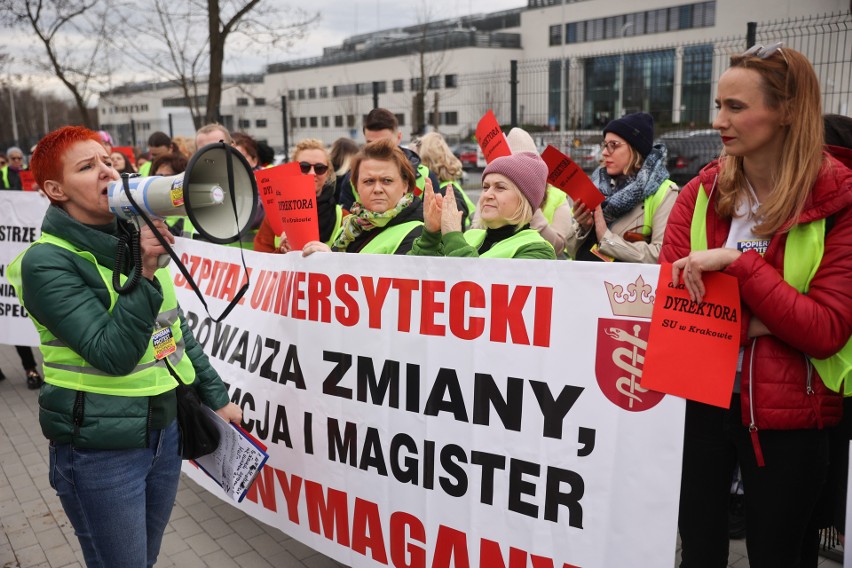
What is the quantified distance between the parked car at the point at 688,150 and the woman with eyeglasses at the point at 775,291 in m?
9.91

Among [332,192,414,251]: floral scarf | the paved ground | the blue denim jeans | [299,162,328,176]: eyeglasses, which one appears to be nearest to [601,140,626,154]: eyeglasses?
[332,192,414,251]: floral scarf

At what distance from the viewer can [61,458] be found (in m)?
2.18

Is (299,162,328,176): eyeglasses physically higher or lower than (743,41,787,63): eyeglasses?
lower

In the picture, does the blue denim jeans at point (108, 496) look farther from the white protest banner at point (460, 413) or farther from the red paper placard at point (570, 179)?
the red paper placard at point (570, 179)

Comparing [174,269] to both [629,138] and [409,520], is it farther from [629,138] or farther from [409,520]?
[629,138]

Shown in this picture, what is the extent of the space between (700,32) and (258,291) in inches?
1792

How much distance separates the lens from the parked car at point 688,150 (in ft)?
37.7

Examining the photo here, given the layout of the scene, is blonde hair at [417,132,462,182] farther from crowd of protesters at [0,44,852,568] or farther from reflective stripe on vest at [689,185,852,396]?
reflective stripe on vest at [689,185,852,396]

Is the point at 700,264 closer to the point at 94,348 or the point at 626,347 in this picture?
the point at 626,347

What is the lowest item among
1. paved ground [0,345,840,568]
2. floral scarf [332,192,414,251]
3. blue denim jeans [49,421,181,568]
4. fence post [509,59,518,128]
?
paved ground [0,345,840,568]

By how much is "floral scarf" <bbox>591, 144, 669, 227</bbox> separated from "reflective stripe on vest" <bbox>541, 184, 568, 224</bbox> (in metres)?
0.34

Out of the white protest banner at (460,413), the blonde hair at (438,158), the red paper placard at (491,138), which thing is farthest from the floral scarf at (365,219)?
the blonde hair at (438,158)

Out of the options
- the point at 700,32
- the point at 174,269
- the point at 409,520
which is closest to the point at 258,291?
the point at 174,269

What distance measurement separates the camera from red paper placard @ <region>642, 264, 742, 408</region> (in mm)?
2006
